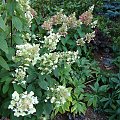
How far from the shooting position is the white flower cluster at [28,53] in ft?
8.55

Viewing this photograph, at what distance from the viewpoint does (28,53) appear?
2.63 meters

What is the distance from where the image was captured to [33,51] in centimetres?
262

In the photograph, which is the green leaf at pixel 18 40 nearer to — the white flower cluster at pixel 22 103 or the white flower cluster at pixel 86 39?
the white flower cluster at pixel 22 103

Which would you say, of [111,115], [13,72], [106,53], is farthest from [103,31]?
[13,72]

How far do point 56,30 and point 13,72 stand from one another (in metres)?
1.18

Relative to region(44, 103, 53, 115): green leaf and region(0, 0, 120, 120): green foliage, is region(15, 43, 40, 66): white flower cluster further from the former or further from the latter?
region(44, 103, 53, 115): green leaf

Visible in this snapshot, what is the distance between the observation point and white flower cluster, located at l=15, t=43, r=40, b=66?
2605 millimetres

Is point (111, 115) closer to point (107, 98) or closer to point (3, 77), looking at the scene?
point (107, 98)

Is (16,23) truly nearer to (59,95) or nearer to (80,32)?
(59,95)

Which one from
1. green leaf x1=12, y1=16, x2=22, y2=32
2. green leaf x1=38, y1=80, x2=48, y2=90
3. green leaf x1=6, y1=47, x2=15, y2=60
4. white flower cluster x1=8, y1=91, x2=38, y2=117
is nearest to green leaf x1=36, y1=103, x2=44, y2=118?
green leaf x1=38, y1=80, x2=48, y2=90

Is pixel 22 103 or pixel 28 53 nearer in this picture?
pixel 22 103

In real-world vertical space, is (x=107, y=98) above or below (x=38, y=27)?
below

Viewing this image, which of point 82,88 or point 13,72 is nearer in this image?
point 13,72

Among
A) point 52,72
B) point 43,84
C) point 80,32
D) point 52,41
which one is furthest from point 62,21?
point 43,84
